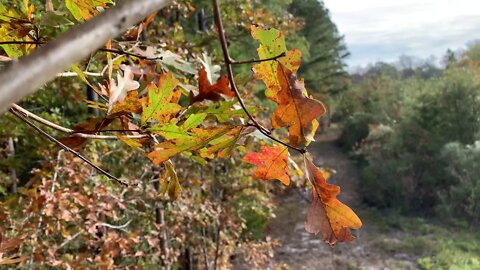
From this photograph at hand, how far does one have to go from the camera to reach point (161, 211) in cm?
338

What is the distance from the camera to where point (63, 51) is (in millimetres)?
178

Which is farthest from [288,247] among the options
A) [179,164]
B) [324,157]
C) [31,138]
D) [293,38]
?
[324,157]

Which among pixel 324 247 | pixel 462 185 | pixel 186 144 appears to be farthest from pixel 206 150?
pixel 462 185

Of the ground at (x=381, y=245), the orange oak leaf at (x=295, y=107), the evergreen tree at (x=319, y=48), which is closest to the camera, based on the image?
the orange oak leaf at (x=295, y=107)

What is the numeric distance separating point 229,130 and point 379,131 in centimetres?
1136

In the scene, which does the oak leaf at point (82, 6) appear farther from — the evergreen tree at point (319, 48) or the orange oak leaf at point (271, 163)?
the evergreen tree at point (319, 48)

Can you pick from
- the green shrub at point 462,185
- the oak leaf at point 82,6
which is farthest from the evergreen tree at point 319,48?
the oak leaf at point 82,6

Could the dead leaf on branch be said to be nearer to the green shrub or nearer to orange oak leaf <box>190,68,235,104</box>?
orange oak leaf <box>190,68,235,104</box>

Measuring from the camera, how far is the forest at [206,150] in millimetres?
434

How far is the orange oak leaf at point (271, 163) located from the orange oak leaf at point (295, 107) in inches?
3.7

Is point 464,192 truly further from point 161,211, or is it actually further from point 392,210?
point 161,211

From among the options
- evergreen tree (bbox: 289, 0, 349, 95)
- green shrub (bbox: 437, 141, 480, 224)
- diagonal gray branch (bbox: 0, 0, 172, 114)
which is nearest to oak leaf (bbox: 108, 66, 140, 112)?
diagonal gray branch (bbox: 0, 0, 172, 114)

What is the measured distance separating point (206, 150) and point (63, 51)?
1.02ft

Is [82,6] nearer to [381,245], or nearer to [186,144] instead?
[186,144]
